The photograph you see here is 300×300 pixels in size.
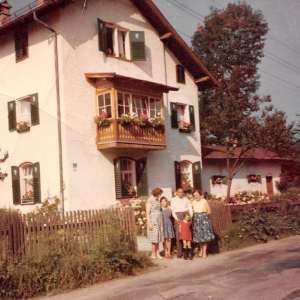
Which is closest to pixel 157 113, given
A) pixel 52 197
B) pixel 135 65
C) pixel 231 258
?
pixel 135 65

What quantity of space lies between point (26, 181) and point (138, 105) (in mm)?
5758

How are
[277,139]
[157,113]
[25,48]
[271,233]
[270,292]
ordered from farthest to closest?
[277,139] → [157,113] → [25,48] → [271,233] → [270,292]

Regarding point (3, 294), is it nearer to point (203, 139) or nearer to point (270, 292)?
point (270, 292)

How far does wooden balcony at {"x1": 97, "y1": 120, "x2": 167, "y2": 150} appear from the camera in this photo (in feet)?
53.6

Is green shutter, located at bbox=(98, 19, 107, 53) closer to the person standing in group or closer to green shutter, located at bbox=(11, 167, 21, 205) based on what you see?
green shutter, located at bbox=(11, 167, 21, 205)

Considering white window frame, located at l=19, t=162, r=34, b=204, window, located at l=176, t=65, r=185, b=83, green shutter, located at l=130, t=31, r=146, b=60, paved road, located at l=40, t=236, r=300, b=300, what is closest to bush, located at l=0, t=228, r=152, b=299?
paved road, located at l=40, t=236, r=300, b=300

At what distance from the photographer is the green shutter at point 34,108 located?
16.8 meters

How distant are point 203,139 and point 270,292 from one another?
976 inches

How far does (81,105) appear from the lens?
658 inches

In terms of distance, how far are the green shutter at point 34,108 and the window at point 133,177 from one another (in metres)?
3.75

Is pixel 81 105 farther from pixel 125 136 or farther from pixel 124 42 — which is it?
pixel 124 42

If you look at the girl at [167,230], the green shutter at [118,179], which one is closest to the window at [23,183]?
the green shutter at [118,179]

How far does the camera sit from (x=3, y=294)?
7207mm

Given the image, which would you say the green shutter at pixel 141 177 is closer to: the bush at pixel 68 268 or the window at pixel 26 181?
the window at pixel 26 181
